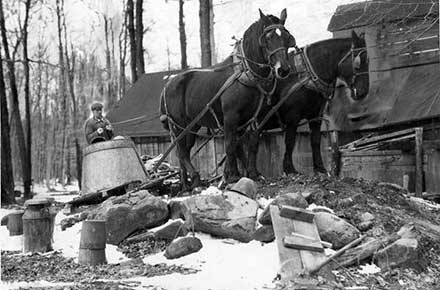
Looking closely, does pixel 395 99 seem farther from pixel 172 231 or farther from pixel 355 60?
pixel 172 231

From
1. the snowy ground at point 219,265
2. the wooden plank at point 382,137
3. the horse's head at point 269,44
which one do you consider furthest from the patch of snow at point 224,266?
the wooden plank at point 382,137

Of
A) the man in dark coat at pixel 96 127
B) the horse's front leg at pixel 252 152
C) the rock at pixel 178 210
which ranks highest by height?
the man in dark coat at pixel 96 127

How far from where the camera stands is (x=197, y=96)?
10180 millimetres

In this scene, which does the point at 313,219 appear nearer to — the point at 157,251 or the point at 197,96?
the point at 157,251

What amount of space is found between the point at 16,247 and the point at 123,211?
1932 millimetres

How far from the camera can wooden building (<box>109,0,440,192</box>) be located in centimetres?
1386

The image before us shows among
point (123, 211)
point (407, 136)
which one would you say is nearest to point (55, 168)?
point (407, 136)

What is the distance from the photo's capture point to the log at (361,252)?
6773 millimetres

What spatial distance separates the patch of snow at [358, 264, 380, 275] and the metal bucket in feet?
16.5

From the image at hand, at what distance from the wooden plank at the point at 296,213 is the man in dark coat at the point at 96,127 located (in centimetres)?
528

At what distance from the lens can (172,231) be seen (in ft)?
26.2

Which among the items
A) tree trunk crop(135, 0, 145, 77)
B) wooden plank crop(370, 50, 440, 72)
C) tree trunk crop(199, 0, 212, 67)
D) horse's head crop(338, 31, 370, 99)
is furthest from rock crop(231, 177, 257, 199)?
tree trunk crop(135, 0, 145, 77)

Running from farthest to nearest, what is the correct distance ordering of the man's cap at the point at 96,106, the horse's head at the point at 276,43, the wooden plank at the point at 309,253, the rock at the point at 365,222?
the man's cap at the point at 96,106
the horse's head at the point at 276,43
the rock at the point at 365,222
the wooden plank at the point at 309,253

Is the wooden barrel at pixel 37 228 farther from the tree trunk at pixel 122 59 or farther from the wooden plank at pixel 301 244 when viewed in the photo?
the tree trunk at pixel 122 59
